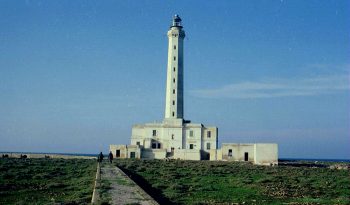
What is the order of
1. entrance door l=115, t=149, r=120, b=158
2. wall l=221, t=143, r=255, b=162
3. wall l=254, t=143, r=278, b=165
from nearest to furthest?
wall l=254, t=143, r=278, b=165, wall l=221, t=143, r=255, b=162, entrance door l=115, t=149, r=120, b=158

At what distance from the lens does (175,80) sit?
60.0 metres

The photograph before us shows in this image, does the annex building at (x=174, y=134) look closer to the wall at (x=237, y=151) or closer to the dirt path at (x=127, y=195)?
the wall at (x=237, y=151)

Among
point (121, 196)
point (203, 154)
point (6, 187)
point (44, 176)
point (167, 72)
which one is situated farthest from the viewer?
point (167, 72)

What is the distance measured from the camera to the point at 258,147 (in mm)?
46656

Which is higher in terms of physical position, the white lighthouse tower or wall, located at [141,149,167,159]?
the white lighthouse tower

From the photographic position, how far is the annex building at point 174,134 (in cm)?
5419

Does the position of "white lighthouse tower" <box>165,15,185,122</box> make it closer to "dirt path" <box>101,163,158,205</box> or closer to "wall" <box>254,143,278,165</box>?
"wall" <box>254,143,278,165</box>

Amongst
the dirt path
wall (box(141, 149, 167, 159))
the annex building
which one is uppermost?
the annex building

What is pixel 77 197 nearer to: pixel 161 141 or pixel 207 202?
pixel 207 202

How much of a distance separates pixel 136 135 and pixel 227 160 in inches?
548

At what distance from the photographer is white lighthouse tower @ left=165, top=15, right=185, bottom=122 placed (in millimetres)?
59719

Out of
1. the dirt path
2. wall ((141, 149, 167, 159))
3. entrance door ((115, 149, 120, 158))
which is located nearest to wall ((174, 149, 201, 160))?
wall ((141, 149, 167, 159))

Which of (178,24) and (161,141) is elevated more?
(178,24)

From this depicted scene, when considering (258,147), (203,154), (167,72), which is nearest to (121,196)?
(258,147)
